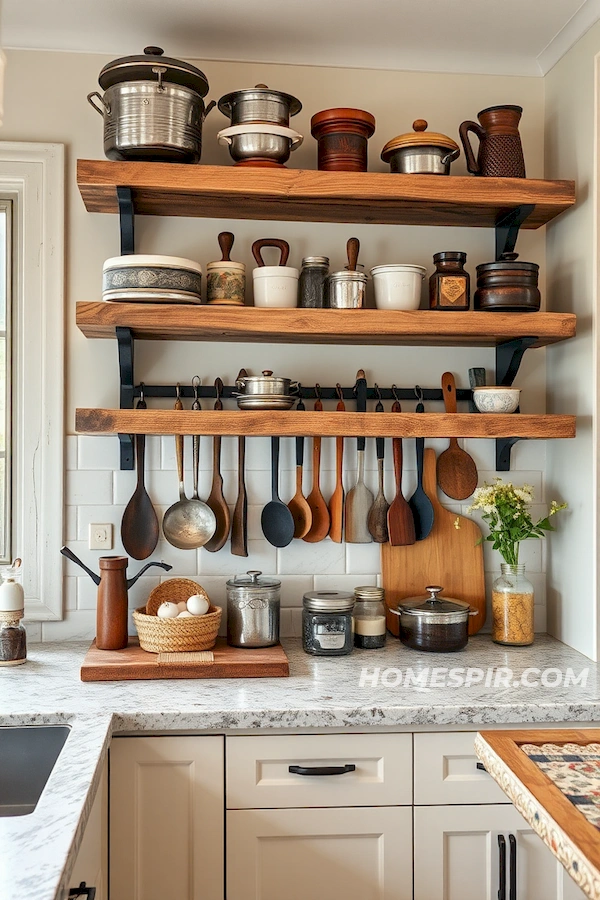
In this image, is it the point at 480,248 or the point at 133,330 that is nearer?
the point at 133,330

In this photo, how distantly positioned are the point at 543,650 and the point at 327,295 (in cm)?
112

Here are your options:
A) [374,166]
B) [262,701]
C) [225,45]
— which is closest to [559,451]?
[374,166]

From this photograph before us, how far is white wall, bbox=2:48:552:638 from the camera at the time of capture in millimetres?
2414

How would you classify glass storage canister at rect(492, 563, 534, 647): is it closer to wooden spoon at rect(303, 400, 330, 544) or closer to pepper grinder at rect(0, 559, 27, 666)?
wooden spoon at rect(303, 400, 330, 544)

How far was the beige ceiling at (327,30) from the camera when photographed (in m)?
2.21

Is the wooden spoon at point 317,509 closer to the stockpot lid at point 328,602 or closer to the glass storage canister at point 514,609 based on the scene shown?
the stockpot lid at point 328,602

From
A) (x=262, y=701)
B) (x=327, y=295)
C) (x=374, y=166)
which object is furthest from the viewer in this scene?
(x=374, y=166)

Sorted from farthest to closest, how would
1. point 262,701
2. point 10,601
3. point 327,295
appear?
point 327,295
point 10,601
point 262,701

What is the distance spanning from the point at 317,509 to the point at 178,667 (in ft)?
2.04

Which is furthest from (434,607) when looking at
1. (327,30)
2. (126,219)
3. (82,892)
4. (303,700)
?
(327,30)

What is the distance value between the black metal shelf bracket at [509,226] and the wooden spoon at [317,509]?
75 cm

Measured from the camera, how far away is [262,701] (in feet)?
6.15

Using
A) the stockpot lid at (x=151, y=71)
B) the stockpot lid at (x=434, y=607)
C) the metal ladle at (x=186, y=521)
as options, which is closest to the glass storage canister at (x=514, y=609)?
the stockpot lid at (x=434, y=607)

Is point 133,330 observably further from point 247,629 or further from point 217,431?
point 247,629
